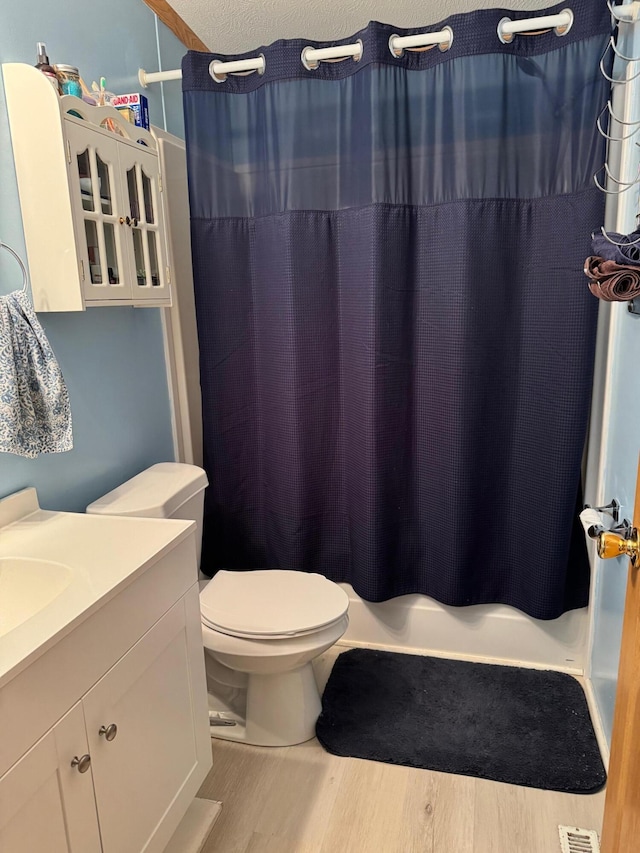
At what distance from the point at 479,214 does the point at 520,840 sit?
1728 mm

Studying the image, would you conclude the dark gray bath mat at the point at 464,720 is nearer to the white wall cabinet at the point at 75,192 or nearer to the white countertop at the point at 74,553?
the white countertop at the point at 74,553

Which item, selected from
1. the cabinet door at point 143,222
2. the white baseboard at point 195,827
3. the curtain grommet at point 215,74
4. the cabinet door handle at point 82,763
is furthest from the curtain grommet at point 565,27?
the white baseboard at point 195,827

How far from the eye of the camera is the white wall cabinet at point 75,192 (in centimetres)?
138

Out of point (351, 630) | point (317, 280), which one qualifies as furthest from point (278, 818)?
point (317, 280)

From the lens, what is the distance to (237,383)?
7.27 feet

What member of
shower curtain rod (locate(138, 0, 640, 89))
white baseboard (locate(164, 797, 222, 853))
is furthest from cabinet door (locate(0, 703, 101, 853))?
shower curtain rod (locate(138, 0, 640, 89))

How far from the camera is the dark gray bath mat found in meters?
1.74

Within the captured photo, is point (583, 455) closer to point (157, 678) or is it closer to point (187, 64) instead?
point (157, 678)

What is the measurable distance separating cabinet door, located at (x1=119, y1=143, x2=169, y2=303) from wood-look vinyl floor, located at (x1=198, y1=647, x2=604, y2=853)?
55.2 inches

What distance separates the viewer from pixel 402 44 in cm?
181

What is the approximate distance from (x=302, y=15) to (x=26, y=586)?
1933mm

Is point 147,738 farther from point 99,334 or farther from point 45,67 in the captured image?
point 45,67

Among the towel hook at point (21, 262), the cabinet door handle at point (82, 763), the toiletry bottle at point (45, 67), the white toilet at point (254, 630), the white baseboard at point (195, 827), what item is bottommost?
the white baseboard at point (195, 827)

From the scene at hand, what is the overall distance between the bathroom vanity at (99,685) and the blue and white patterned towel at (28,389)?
0.16m
